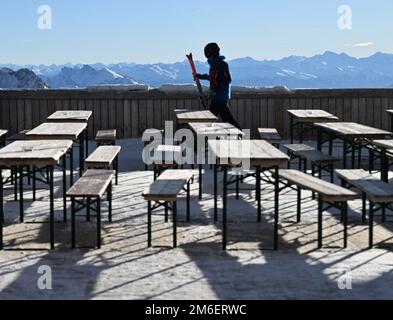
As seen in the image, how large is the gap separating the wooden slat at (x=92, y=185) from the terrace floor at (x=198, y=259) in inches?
18.8

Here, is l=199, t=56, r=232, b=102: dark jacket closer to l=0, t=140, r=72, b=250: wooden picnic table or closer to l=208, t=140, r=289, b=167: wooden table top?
l=208, t=140, r=289, b=167: wooden table top

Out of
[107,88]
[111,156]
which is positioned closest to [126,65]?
[107,88]

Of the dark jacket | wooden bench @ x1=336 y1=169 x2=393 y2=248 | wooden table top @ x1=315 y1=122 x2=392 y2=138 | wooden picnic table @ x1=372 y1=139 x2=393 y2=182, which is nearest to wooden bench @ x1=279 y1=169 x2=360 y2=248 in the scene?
Answer: wooden bench @ x1=336 y1=169 x2=393 y2=248

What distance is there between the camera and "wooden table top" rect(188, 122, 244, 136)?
874 cm

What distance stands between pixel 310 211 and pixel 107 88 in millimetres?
7628

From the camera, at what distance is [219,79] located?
12078mm

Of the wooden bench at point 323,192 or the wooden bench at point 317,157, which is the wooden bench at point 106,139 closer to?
the wooden bench at point 317,157

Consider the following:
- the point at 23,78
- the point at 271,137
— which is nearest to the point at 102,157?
the point at 271,137

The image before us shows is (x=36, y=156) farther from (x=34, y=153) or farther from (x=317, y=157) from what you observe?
(x=317, y=157)

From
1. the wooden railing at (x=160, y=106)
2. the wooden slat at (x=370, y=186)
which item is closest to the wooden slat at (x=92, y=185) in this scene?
the wooden slat at (x=370, y=186)

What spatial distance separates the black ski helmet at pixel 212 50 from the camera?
38.8 feet

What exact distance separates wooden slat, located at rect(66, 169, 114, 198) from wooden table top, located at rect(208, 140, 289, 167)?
1.07m
